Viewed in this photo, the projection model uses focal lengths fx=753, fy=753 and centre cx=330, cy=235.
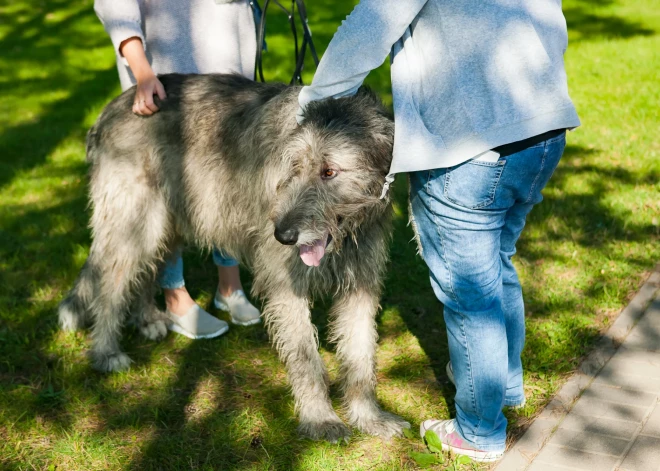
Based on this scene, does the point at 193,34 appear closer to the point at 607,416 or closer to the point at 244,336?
the point at 244,336

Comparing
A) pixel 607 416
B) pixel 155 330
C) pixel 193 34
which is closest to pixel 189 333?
pixel 155 330

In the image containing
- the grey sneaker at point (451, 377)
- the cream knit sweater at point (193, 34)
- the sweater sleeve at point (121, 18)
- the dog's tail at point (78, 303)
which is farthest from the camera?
the dog's tail at point (78, 303)

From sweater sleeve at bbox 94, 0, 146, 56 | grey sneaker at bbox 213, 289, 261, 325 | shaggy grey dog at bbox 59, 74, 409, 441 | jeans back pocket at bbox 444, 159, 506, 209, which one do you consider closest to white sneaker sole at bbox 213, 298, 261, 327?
grey sneaker at bbox 213, 289, 261, 325

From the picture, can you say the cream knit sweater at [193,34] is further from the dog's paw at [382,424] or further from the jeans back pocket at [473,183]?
the dog's paw at [382,424]

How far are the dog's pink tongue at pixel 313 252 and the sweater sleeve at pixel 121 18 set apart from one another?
1727mm

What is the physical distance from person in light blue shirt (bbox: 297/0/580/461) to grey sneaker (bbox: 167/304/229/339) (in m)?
2.10

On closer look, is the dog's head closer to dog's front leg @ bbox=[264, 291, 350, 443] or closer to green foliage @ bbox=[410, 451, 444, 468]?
dog's front leg @ bbox=[264, 291, 350, 443]

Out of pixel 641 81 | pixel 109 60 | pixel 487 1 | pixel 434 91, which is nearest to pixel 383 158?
pixel 434 91

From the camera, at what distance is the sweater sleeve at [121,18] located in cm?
414

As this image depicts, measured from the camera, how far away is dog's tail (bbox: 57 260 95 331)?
15.5 feet

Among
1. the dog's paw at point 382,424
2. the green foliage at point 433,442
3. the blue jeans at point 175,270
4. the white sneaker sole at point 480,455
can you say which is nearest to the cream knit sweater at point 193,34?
the blue jeans at point 175,270

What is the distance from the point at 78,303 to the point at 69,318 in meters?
0.14

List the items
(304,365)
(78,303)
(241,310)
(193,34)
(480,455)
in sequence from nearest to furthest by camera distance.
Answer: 1. (480,455)
2. (304,365)
3. (193,34)
4. (78,303)
5. (241,310)

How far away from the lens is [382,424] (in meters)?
3.96
